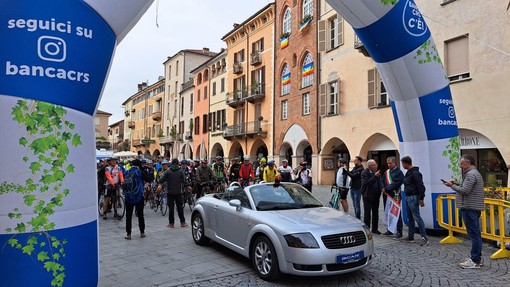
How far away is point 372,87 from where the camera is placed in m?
21.0

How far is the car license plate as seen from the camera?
5.46m

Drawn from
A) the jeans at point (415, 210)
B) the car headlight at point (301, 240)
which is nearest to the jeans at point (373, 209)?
the jeans at point (415, 210)

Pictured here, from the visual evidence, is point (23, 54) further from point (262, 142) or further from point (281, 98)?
point (262, 142)

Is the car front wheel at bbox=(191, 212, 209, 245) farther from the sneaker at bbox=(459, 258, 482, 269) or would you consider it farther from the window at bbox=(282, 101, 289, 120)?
the window at bbox=(282, 101, 289, 120)

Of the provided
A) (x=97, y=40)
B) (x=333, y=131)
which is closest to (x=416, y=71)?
(x=97, y=40)

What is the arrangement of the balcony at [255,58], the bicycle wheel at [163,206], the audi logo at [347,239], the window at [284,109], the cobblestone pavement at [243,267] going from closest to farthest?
the audi logo at [347,239] < the cobblestone pavement at [243,267] < the bicycle wheel at [163,206] < the window at [284,109] < the balcony at [255,58]

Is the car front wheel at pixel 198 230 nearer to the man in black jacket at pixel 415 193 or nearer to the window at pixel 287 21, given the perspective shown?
the man in black jacket at pixel 415 193

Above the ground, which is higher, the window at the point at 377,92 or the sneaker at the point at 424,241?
the window at the point at 377,92

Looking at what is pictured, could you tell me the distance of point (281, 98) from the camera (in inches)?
1220

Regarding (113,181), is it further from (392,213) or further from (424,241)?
(424,241)

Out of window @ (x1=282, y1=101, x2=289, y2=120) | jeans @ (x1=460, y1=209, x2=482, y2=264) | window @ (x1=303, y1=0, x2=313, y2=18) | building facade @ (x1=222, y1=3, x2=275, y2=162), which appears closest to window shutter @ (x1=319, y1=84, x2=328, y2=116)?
window @ (x1=282, y1=101, x2=289, y2=120)

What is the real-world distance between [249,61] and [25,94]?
33.4m

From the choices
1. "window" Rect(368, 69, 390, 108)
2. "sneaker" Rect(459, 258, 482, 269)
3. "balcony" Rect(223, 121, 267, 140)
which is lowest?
"sneaker" Rect(459, 258, 482, 269)

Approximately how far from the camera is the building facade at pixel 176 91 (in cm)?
5397
